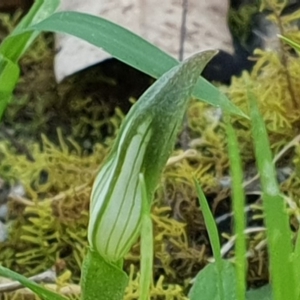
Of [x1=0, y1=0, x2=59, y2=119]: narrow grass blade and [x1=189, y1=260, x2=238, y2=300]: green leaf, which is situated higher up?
→ [x1=0, y1=0, x2=59, y2=119]: narrow grass blade

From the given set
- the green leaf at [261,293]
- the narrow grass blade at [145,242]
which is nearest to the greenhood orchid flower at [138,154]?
the narrow grass blade at [145,242]

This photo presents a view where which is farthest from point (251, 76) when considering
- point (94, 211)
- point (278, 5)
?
point (94, 211)

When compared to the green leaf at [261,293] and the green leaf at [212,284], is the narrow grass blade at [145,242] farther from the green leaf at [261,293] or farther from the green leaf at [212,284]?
the green leaf at [261,293]

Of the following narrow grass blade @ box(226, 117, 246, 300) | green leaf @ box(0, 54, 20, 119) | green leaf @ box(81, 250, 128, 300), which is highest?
green leaf @ box(0, 54, 20, 119)

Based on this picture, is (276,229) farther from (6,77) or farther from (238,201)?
(6,77)

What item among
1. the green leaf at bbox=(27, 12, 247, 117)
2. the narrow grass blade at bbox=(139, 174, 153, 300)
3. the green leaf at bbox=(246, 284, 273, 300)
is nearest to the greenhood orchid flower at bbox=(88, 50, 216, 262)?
the narrow grass blade at bbox=(139, 174, 153, 300)

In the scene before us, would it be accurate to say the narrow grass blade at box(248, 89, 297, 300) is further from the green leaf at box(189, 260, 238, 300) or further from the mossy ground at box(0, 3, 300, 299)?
the mossy ground at box(0, 3, 300, 299)
